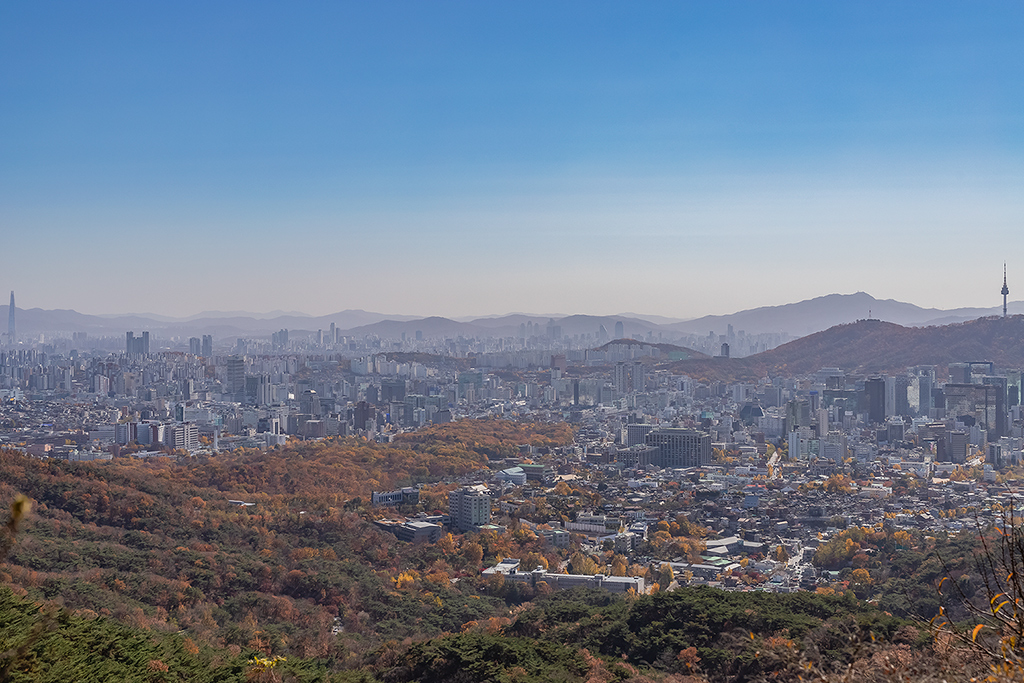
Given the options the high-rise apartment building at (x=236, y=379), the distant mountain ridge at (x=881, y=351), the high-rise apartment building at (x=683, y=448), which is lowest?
the high-rise apartment building at (x=683, y=448)

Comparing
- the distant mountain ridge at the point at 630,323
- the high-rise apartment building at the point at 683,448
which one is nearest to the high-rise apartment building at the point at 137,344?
the distant mountain ridge at the point at 630,323

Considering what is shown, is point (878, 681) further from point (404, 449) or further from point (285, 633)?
point (404, 449)

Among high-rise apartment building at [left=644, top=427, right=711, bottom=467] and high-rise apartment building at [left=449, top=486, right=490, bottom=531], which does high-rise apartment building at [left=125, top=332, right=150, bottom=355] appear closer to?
high-rise apartment building at [left=644, top=427, right=711, bottom=467]

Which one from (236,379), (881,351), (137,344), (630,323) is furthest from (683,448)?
(630,323)

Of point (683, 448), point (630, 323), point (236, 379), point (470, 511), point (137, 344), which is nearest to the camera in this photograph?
point (470, 511)

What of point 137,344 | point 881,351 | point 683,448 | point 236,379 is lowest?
point 683,448

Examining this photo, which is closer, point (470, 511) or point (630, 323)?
point (470, 511)

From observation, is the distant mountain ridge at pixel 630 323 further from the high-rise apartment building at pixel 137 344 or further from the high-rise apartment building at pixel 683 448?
the high-rise apartment building at pixel 683 448

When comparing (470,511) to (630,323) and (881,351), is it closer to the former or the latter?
(881,351)

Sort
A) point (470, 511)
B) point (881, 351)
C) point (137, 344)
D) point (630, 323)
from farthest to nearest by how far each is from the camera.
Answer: point (630, 323), point (137, 344), point (881, 351), point (470, 511)

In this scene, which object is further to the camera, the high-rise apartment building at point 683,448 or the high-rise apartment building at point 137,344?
the high-rise apartment building at point 137,344

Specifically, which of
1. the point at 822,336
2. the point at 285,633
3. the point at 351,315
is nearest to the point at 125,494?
the point at 285,633
